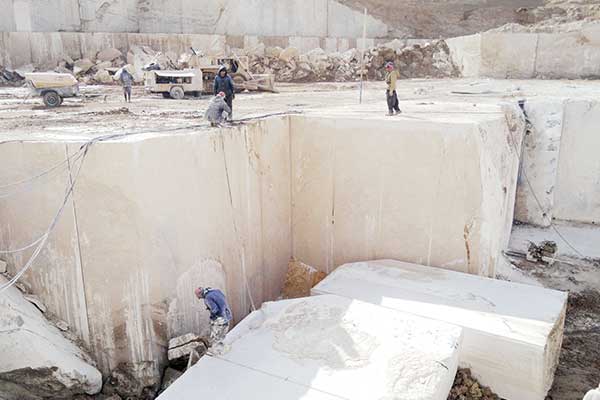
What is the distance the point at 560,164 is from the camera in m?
10.4

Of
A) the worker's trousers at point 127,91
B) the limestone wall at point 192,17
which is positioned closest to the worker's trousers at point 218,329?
the worker's trousers at point 127,91

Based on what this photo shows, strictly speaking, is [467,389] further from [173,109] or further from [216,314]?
[173,109]

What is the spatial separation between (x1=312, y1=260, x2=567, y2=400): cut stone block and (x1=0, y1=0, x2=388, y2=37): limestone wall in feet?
67.6

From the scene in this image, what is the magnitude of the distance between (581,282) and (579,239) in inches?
64.9

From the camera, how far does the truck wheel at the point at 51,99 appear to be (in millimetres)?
11141

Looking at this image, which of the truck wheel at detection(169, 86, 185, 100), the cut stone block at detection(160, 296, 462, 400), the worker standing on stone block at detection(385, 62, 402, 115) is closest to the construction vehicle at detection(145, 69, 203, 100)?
the truck wheel at detection(169, 86, 185, 100)

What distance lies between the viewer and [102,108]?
10453mm

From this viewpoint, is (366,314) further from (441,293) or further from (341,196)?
(341,196)

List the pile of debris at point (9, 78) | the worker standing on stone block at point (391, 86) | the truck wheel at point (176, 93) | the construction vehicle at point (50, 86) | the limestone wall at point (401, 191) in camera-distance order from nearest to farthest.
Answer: the limestone wall at point (401, 191) < the worker standing on stone block at point (391, 86) < the construction vehicle at point (50, 86) < the truck wheel at point (176, 93) < the pile of debris at point (9, 78)

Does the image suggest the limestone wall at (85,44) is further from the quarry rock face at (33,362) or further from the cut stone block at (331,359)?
the cut stone block at (331,359)

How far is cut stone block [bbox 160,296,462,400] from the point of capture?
4.95m

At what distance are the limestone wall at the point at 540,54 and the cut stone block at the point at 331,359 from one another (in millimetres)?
13082

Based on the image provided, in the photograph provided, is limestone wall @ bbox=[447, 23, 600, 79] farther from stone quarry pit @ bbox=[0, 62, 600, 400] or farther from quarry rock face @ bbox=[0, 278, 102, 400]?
quarry rock face @ bbox=[0, 278, 102, 400]

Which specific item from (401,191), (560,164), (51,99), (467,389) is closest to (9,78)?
(51,99)
